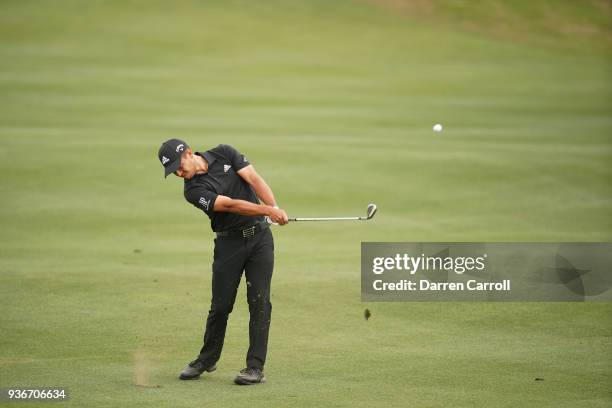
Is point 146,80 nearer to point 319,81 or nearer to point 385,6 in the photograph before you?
point 319,81

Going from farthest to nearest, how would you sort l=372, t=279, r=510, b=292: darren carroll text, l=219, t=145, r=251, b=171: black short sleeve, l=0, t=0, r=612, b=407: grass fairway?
l=372, t=279, r=510, b=292: darren carroll text < l=0, t=0, r=612, b=407: grass fairway < l=219, t=145, r=251, b=171: black short sleeve

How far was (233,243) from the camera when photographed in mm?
9195

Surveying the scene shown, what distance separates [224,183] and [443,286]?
4.56 m

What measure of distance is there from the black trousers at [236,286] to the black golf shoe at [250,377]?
0.15 metres

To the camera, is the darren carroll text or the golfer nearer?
the golfer

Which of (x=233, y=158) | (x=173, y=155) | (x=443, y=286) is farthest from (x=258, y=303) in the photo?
(x=443, y=286)

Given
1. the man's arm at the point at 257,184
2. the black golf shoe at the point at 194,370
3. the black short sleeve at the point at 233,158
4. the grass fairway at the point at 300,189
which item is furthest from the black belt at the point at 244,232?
the grass fairway at the point at 300,189

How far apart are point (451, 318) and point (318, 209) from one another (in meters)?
7.75

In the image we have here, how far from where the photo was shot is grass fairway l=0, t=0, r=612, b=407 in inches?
375

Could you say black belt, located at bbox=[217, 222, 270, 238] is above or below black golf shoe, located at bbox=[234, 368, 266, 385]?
above

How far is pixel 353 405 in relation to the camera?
8312 mm

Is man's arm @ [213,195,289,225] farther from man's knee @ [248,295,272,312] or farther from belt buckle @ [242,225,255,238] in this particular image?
man's knee @ [248,295,272,312]

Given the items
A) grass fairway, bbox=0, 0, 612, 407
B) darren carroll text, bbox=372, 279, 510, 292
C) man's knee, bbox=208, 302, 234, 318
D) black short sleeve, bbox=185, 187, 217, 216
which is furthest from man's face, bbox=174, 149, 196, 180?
darren carroll text, bbox=372, 279, 510, 292

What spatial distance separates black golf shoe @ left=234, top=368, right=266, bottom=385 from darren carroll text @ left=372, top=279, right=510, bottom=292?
13.0ft
